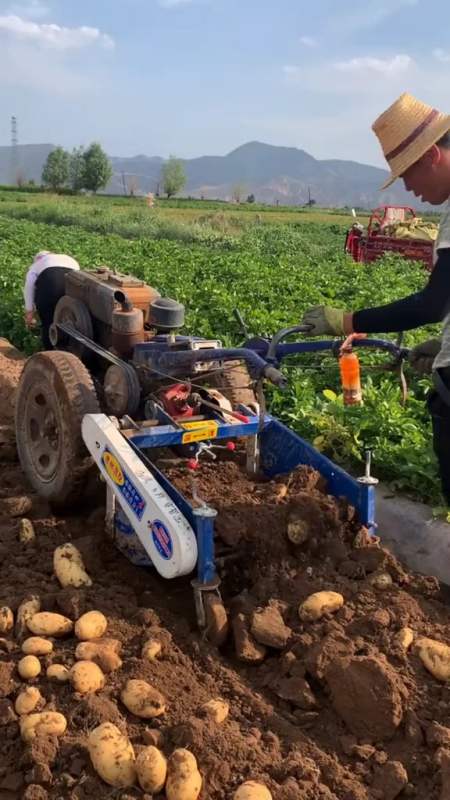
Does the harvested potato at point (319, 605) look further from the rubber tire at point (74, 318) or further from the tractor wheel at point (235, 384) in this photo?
the rubber tire at point (74, 318)

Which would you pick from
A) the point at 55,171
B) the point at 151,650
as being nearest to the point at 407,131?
the point at 151,650

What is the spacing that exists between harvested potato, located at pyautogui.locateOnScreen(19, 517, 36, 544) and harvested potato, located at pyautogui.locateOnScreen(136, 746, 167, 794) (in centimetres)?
173

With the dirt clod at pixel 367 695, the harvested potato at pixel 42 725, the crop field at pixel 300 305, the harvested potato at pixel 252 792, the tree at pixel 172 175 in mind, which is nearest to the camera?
the harvested potato at pixel 252 792

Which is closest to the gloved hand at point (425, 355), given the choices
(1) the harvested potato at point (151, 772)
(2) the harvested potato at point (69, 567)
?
(2) the harvested potato at point (69, 567)

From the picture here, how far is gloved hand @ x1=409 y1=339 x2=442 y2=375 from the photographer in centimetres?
343

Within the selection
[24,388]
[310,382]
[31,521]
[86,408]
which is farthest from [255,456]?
[310,382]

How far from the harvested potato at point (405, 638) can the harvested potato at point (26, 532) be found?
1.91 m

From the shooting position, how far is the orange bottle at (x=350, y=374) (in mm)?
3562

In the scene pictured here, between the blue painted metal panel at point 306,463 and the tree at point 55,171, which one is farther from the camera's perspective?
the tree at point 55,171

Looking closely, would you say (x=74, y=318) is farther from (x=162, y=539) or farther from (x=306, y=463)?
(x=162, y=539)

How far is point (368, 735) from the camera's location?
2537 mm

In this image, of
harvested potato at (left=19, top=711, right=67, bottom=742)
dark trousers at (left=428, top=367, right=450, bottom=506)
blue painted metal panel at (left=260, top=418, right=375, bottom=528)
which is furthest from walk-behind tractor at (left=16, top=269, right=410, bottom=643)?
harvested potato at (left=19, top=711, right=67, bottom=742)

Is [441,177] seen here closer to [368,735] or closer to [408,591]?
[408,591]

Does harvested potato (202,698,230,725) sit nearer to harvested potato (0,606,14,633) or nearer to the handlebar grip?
harvested potato (0,606,14,633)
